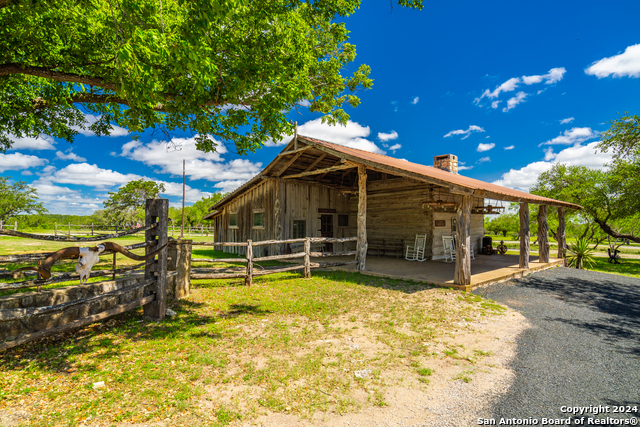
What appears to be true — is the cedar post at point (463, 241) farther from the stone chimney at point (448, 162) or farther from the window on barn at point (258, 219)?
the stone chimney at point (448, 162)

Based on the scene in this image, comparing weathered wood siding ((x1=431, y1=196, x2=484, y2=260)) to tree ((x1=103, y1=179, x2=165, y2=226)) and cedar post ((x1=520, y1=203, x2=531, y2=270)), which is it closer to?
cedar post ((x1=520, y1=203, x2=531, y2=270))

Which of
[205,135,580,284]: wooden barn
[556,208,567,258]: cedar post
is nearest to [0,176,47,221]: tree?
[205,135,580,284]: wooden barn

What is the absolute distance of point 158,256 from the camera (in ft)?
16.7

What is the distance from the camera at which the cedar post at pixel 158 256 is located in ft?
16.2

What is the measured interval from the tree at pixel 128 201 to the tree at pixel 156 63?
50134 mm

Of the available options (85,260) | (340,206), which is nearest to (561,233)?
(340,206)

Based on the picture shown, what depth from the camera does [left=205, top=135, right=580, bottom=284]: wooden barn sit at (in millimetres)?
13109

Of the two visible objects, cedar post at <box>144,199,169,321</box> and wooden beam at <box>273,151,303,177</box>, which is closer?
cedar post at <box>144,199,169,321</box>

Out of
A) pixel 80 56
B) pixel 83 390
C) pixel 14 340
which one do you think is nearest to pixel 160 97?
pixel 80 56

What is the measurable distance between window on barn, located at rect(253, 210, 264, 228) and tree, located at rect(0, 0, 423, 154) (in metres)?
6.38

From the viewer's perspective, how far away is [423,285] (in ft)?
27.7

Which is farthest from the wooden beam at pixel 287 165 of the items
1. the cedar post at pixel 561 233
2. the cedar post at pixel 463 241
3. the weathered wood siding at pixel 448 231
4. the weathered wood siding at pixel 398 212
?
the cedar post at pixel 561 233

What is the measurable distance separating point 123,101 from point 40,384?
6.26 metres

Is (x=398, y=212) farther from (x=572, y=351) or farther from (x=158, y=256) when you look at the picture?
(x=158, y=256)
